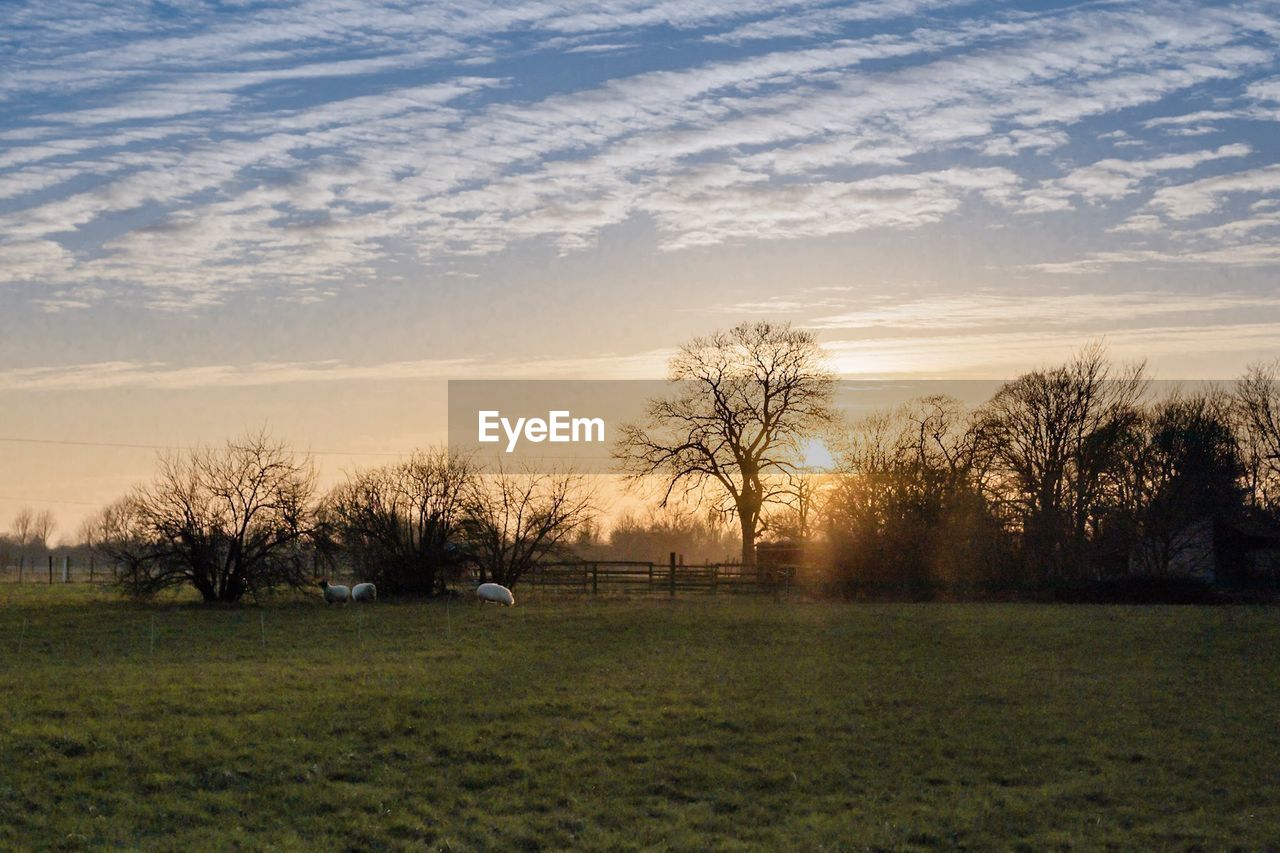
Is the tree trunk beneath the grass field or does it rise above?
above

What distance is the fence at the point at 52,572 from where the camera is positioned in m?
59.8

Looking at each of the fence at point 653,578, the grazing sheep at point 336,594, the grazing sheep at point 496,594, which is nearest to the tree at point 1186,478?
the fence at point 653,578

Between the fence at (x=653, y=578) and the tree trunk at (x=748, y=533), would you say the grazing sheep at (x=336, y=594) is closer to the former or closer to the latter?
the fence at (x=653, y=578)

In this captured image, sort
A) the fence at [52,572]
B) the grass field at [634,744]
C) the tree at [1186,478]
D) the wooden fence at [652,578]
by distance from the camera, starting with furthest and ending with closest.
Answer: the fence at [52,572], the tree at [1186,478], the wooden fence at [652,578], the grass field at [634,744]

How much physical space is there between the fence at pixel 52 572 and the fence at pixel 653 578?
2119cm

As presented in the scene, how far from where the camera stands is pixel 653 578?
149ft

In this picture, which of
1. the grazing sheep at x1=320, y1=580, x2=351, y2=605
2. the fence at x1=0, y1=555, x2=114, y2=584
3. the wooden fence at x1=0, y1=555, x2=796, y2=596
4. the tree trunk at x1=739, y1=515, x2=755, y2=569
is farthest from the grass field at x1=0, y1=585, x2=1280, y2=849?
the fence at x1=0, y1=555, x2=114, y2=584

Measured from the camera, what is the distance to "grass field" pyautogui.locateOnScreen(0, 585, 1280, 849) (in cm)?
1110

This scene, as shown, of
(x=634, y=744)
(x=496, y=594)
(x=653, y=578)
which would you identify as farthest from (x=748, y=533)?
(x=634, y=744)

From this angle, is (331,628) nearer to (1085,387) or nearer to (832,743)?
(832,743)

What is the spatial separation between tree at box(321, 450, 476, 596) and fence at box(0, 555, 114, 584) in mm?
15581

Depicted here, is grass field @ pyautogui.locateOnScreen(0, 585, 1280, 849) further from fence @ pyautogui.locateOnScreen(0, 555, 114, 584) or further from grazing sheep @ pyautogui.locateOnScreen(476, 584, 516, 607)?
fence @ pyautogui.locateOnScreen(0, 555, 114, 584)

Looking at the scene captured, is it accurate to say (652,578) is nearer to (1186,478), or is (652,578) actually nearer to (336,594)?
(336,594)

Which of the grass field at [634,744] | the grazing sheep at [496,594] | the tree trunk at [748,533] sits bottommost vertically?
the grass field at [634,744]
